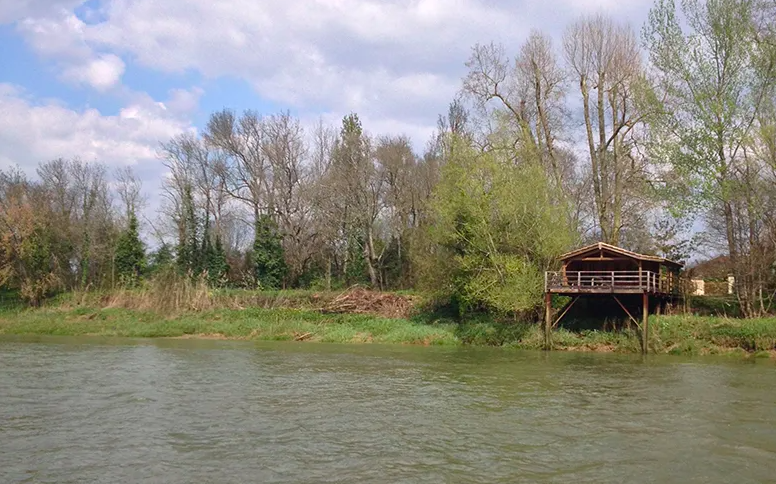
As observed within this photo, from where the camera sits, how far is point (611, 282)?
109 feet

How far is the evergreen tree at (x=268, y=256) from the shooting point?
181 ft

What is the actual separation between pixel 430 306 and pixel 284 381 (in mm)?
21850

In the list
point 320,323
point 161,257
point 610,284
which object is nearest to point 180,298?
point 320,323

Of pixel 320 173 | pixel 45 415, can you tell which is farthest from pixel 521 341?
pixel 320 173

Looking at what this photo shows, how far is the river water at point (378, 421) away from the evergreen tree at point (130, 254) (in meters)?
29.5

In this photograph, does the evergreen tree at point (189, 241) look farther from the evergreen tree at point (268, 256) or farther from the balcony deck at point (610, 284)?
the balcony deck at point (610, 284)

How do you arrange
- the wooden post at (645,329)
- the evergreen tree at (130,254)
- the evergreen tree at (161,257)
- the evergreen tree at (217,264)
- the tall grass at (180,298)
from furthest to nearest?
the evergreen tree at (161,257), the evergreen tree at (217,264), the evergreen tree at (130,254), the tall grass at (180,298), the wooden post at (645,329)

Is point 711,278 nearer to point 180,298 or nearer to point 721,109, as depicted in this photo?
point 721,109

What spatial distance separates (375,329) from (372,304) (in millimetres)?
5373

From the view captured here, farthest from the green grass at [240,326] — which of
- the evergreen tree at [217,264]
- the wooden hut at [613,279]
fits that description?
the evergreen tree at [217,264]

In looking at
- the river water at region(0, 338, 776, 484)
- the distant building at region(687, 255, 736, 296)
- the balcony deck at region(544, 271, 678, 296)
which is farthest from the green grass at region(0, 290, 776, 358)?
the distant building at region(687, 255, 736, 296)

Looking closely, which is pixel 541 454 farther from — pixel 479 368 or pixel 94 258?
pixel 94 258

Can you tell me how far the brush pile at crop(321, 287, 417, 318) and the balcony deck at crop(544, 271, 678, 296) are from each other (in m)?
11.1

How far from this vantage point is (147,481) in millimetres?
10641
